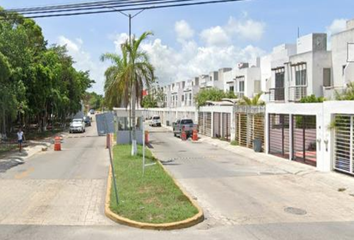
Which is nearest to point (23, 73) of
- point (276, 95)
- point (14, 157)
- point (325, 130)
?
point (14, 157)

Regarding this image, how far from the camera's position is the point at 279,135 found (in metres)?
24.1

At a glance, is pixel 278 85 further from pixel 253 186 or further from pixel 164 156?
pixel 253 186

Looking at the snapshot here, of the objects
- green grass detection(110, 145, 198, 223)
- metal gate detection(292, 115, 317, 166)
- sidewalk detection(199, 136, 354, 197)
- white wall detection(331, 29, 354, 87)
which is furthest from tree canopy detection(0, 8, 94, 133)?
white wall detection(331, 29, 354, 87)

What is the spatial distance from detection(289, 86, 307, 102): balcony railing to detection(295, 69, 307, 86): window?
445mm

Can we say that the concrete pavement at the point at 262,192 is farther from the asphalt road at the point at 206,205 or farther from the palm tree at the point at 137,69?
the palm tree at the point at 137,69

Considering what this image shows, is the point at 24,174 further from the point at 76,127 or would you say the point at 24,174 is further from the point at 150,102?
the point at 150,102

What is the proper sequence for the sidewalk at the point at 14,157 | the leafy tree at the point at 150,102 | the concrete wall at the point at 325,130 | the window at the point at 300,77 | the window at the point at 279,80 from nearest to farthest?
the concrete wall at the point at 325,130, the sidewalk at the point at 14,157, the window at the point at 300,77, the window at the point at 279,80, the leafy tree at the point at 150,102

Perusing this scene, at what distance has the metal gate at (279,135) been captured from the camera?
23156 millimetres

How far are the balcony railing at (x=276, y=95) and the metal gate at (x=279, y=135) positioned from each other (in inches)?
407

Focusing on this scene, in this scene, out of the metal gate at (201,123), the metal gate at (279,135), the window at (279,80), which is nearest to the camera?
the metal gate at (279,135)

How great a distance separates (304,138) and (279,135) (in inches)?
152

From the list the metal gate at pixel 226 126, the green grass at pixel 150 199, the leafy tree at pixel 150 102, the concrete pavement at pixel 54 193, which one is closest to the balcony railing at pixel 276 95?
the metal gate at pixel 226 126

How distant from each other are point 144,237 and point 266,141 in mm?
17680

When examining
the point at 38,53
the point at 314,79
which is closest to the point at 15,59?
the point at 38,53
